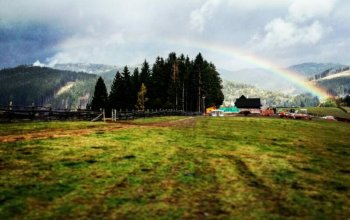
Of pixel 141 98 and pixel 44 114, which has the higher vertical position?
pixel 141 98

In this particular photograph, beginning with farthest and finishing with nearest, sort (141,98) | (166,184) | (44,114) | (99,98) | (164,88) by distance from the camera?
(164,88), (99,98), (141,98), (44,114), (166,184)

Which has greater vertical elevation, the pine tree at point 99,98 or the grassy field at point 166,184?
the pine tree at point 99,98

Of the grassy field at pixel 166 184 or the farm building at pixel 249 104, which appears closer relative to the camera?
the grassy field at pixel 166 184

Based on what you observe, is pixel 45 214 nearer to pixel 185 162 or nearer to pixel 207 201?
pixel 207 201

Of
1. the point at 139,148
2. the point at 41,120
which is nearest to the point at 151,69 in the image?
the point at 41,120

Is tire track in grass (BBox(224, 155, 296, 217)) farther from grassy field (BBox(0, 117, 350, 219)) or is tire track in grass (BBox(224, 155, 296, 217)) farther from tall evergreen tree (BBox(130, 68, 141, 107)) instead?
tall evergreen tree (BBox(130, 68, 141, 107))

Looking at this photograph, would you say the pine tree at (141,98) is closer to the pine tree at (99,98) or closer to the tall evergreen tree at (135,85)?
the tall evergreen tree at (135,85)

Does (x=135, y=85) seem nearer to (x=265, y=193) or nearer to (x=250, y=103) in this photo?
(x=250, y=103)

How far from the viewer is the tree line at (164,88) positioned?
322 feet

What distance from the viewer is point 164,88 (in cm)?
10381

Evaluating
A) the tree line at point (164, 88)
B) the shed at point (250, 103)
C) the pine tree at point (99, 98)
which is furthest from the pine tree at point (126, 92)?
the shed at point (250, 103)

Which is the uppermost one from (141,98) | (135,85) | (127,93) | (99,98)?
(135,85)

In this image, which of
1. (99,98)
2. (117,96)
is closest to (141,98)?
(117,96)

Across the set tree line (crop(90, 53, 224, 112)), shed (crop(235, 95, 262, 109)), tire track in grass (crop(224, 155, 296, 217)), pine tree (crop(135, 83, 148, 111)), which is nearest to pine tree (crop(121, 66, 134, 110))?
tree line (crop(90, 53, 224, 112))
